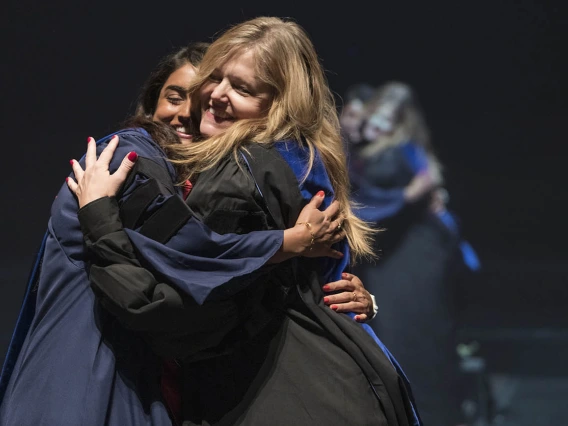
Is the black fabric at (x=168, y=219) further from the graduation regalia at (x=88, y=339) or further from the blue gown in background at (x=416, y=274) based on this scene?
the blue gown in background at (x=416, y=274)

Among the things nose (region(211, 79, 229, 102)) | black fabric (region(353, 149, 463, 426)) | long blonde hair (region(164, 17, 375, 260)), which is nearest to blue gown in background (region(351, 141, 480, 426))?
black fabric (region(353, 149, 463, 426))

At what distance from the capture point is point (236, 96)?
188 cm

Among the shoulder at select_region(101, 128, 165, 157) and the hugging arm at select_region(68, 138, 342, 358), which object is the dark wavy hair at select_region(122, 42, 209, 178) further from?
the hugging arm at select_region(68, 138, 342, 358)

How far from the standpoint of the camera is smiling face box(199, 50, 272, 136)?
188 cm

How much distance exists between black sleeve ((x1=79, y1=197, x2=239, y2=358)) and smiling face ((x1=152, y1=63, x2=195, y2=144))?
487 mm

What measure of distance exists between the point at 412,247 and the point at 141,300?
7.88ft

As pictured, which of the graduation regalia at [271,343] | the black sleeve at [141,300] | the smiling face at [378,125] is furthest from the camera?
the smiling face at [378,125]

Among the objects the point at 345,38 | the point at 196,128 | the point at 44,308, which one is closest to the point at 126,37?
the point at 345,38

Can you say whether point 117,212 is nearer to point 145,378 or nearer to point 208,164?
point 208,164

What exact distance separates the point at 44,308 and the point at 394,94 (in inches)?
94.7

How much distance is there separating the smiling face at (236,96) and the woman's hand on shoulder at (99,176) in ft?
0.80

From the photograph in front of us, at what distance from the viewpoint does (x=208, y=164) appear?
5.75 ft

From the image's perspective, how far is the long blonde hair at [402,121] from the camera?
376 centimetres

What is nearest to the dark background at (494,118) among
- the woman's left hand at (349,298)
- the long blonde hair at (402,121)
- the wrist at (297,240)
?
the long blonde hair at (402,121)
